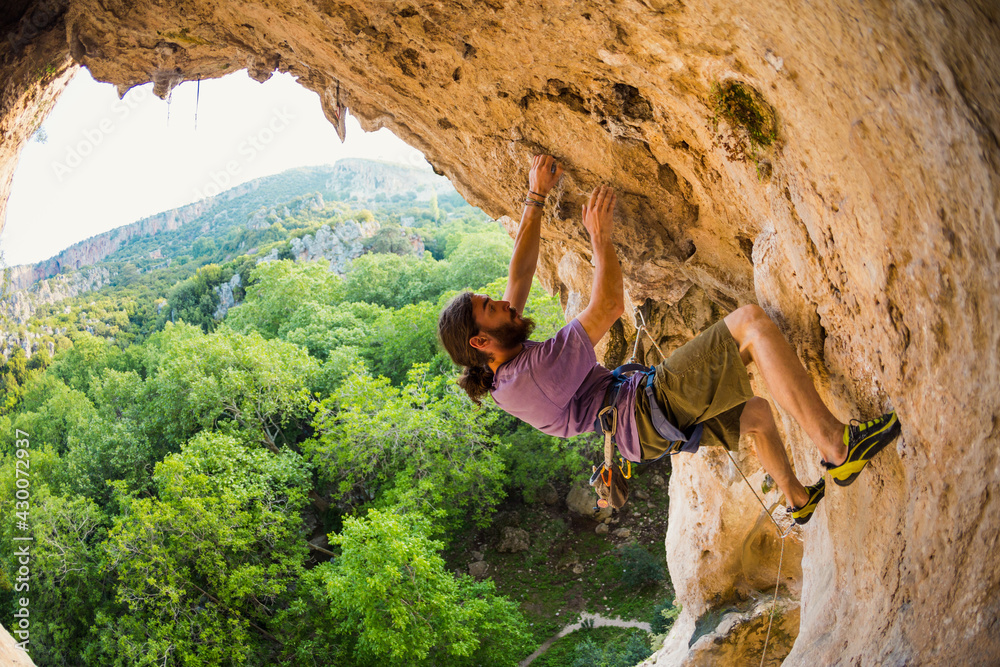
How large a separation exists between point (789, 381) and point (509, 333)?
1472 millimetres

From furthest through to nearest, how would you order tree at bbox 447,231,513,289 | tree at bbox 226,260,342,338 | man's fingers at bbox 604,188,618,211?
tree at bbox 447,231,513,289
tree at bbox 226,260,342,338
man's fingers at bbox 604,188,618,211

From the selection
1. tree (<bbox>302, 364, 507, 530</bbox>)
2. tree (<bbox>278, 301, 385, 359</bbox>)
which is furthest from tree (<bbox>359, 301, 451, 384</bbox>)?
tree (<bbox>302, 364, 507, 530</bbox>)

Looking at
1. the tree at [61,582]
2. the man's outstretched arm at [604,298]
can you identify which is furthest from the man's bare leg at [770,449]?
the tree at [61,582]

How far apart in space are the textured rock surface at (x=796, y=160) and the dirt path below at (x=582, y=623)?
460 inches

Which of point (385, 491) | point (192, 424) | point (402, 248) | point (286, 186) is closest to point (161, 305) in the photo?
point (402, 248)

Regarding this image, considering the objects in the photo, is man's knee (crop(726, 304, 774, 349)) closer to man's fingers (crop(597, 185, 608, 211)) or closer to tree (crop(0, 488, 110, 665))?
man's fingers (crop(597, 185, 608, 211))

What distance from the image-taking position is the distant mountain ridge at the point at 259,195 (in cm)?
4274

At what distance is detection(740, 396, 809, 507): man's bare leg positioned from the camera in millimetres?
3613

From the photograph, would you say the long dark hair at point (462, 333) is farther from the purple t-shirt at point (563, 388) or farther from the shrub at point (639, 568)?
the shrub at point (639, 568)

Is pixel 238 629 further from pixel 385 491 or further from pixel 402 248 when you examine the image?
pixel 402 248

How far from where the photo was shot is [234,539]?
12.9 meters

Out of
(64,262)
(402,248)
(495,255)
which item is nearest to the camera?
(495,255)

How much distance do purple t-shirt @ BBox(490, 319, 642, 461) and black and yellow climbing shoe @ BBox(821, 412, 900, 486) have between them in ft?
3.48

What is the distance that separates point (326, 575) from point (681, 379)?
10716 mm
